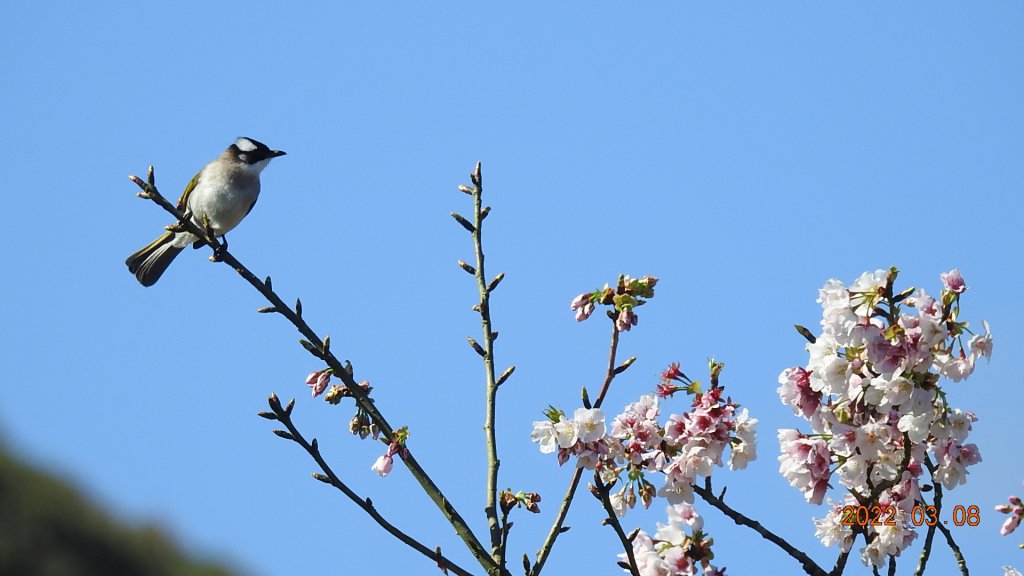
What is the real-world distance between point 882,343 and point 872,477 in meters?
0.53

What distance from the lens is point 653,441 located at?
361cm

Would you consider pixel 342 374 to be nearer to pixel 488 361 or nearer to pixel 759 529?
pixel 488 361

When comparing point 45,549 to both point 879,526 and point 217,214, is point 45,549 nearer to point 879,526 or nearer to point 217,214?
point 217,214

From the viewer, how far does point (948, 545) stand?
359 cm

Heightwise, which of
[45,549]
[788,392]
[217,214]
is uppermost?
[45,549]

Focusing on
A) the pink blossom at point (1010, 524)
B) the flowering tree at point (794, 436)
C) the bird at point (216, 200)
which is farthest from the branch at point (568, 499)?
the bird at point (216, 200)

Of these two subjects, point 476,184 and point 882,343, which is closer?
point 882,343

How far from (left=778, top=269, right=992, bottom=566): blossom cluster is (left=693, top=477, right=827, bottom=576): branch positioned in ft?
0.91

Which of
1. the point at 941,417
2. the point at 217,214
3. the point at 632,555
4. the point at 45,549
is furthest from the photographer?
the point at 45,549

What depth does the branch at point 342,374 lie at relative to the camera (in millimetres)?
3459

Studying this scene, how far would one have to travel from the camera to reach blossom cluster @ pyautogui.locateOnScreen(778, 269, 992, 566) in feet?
11.0

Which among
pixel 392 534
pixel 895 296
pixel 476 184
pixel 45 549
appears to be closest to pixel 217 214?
pixel 476 184

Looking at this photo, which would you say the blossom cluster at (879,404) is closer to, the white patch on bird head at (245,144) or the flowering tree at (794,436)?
the flowering tree at (794,436)

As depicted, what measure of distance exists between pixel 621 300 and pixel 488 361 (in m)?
A: 0.48
